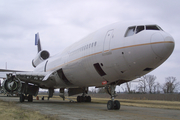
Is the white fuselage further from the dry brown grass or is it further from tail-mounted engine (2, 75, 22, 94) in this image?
tail-mounted engine (2, 75, 22, 94)

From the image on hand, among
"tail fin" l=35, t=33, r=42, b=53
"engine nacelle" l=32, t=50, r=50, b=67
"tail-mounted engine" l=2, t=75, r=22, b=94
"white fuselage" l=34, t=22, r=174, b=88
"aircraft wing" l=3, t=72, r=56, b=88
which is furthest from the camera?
"tail fin" l=35, t=33, r=42, b=53

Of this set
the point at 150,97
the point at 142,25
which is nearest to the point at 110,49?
the point at 142,25

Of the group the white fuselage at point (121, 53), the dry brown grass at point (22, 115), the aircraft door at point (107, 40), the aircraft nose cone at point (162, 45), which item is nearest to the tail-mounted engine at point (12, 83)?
the white fuselage at point (121, 53)

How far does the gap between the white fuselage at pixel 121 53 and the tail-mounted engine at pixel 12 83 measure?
7.16 metres

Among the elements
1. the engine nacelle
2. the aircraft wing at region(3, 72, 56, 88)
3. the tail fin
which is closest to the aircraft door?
the aircraft wing at region(3, 72, 56, 88)

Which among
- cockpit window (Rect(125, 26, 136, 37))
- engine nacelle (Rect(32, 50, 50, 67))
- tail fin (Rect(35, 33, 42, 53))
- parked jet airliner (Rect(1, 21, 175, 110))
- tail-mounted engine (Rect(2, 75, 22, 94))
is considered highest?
tail fin (Rect(35, 33, 42, 53))

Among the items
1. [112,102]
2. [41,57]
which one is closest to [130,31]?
[112,102]

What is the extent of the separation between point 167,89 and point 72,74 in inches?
2778

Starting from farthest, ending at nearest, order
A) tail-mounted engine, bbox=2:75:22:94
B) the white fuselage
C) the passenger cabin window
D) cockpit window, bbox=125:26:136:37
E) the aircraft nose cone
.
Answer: tail-mounted engine, bbox=2:75:22:94
cockpit window, bbox=125:26:136:37
the passenger cabin window
the white fuselage
the aircraft nose cone

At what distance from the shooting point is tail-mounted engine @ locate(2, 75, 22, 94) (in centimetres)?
1831

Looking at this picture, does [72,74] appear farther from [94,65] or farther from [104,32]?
[104,32]

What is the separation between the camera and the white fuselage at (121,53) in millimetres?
9070

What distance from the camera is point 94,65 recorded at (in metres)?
12.0

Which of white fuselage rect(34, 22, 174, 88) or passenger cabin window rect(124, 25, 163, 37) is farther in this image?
passenger cabin window rect(124, 25, 163, 37)
